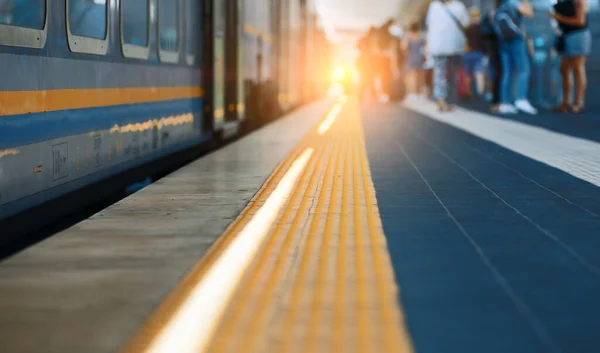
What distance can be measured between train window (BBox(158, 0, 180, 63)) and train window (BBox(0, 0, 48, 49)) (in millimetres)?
3412

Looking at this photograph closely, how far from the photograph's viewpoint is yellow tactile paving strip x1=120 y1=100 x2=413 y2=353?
311cm

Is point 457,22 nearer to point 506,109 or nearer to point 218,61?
point 506,109

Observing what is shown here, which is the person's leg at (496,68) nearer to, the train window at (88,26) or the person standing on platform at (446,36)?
the person standing on platform at (446,36)

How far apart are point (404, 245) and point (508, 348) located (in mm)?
1821

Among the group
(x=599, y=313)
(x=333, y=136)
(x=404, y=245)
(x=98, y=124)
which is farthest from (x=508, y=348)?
(x=333, y=136)

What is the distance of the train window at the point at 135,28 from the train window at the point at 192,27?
1.75 m

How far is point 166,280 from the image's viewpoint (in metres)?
3.99

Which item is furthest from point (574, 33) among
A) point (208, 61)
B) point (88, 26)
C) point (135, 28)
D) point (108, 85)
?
point (88, 26)

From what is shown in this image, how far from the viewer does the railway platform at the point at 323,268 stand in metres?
3.16

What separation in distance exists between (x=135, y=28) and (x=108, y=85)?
1.12m

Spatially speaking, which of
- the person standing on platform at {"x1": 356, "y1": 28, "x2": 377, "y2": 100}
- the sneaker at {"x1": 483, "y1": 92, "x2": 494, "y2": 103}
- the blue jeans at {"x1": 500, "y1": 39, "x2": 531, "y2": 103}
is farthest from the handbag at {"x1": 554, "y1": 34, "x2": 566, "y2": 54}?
the person standing on platform at {"x1": 356, "y1": 28, "x2": 377, "y2": 100}

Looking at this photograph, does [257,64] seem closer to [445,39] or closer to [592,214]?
[445,39]

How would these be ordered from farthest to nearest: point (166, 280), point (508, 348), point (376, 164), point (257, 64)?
point (257, 64)
point (376, 164)
point (166, 280)
point (508, 348)

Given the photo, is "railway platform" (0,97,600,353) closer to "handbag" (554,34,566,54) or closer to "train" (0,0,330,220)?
"train" (0,0,330,220)
